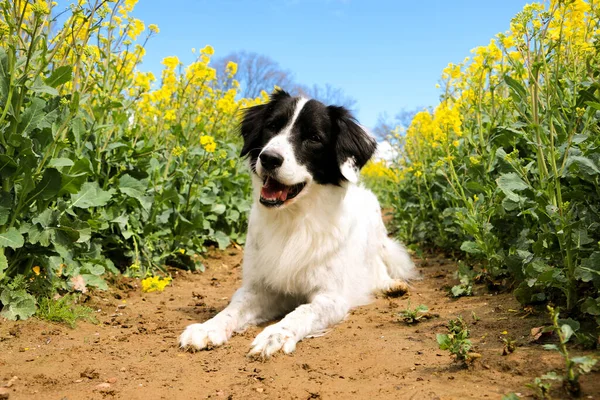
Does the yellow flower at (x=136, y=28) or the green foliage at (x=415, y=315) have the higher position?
the yellow flower at (x=136, y=28)

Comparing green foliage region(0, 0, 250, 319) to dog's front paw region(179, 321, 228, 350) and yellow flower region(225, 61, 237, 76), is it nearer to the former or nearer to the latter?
yellow flower region(225, 61, 237, 76)

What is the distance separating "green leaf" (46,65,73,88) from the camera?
2.98 meters

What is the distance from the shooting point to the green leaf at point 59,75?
9.78ft

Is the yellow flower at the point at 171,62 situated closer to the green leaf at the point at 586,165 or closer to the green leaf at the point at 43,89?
the green leaf at the point at 43,89

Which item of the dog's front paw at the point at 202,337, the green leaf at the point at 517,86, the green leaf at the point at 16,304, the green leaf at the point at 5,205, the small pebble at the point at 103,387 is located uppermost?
the green leaf at the point at 517,86

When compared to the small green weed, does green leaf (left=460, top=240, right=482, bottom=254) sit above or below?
above

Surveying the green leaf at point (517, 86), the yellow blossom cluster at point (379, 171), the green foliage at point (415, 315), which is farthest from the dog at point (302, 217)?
the yellow blossom cluster at point (379, 171)

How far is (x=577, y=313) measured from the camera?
2738 millimetres

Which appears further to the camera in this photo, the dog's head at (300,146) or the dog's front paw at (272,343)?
the dog's head at (300,146)

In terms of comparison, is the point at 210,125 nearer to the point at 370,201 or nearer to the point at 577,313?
the point at 370,201

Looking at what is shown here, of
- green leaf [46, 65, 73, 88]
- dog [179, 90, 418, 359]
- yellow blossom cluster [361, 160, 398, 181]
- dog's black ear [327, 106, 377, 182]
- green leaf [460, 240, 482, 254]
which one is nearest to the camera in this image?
green leaf [46, 65, 73, 88]

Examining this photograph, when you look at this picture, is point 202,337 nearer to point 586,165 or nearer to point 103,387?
point 103,387

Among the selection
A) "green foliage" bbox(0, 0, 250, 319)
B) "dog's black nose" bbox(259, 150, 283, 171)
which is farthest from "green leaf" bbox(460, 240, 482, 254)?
"green foliage" bbox(0, 0, 250, 319)

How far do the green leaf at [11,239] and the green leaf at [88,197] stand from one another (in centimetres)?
49
